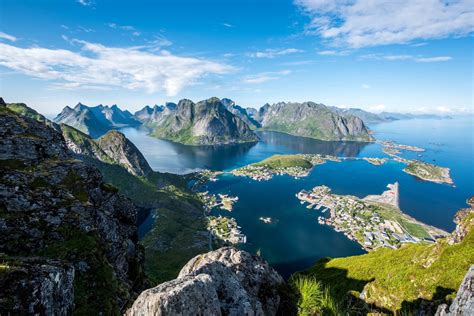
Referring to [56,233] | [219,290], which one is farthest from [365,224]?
[219,290]

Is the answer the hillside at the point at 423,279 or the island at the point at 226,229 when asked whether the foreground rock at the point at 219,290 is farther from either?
the island at the point at 226,229

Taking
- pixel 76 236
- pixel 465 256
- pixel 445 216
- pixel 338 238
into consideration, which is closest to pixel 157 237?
pixel 338 238

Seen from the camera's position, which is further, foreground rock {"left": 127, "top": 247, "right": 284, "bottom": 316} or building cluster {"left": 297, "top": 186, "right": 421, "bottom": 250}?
building cluster {"left": 297, "top": 186, "right": 421, "bottom": 250}

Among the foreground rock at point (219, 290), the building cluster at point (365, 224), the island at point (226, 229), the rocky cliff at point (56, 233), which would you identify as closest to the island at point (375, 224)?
the building cluster at point (365, 224)

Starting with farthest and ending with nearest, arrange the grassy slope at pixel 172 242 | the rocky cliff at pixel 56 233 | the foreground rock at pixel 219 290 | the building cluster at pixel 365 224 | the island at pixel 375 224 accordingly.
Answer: the island at pixel 375 224 → the building cluster at pixel 365 224 → the grassy slope at pixel 172 242 → the rocky cliff at pixel 56 233 → the foreground rock at pixel 219 290

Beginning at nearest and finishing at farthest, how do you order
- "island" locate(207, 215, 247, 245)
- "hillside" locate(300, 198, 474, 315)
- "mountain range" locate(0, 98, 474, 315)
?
"mountain range" locate(0, 98, 474, 315), "hillside" locate(300, 198, 474, 315), "island" locate(207, 215, 247, 245)

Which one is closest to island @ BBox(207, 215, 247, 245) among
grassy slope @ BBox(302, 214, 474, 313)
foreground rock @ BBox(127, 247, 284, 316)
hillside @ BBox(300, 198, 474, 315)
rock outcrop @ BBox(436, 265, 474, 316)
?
grassy slope @ BBox(302, 214, 474, 313)

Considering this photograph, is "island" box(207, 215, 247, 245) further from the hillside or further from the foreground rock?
the foreground rock

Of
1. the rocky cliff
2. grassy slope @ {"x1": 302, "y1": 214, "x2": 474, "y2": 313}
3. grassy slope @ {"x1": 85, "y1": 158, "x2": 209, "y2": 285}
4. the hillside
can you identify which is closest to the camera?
the rocky cliff

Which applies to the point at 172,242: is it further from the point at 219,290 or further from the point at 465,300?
the point at 465,300
